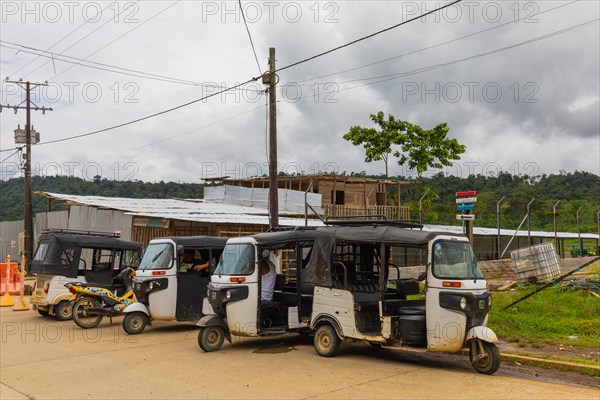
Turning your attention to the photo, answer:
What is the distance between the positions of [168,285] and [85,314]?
2691mm

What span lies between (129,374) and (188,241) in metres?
5.18

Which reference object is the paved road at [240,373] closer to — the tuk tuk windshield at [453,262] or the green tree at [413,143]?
the tuk tuk windshield at [453,262]

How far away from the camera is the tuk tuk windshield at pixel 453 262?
9.42m

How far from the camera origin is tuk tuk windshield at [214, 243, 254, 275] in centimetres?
1137

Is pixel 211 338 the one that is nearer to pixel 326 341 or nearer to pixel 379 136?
pixel 326 341

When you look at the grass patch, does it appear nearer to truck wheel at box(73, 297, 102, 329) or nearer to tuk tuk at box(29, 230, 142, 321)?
truck wheel at box(73, 297, 102, 329)

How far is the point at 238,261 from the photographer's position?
11484 mm

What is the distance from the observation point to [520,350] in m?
10.9

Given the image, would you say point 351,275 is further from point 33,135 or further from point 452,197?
point 452,197

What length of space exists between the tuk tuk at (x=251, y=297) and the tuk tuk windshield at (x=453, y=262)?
114 inches

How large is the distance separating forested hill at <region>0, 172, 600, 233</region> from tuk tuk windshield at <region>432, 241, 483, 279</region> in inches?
1306

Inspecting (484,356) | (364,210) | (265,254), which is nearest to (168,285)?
(265,254)

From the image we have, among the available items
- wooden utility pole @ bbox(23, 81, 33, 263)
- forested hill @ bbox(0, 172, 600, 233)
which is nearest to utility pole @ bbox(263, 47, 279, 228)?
wooden utility pole @ bbox(23, 81, 33, 263)

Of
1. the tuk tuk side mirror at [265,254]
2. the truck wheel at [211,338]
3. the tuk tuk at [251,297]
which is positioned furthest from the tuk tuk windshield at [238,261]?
the truck wheel at [211,338]
